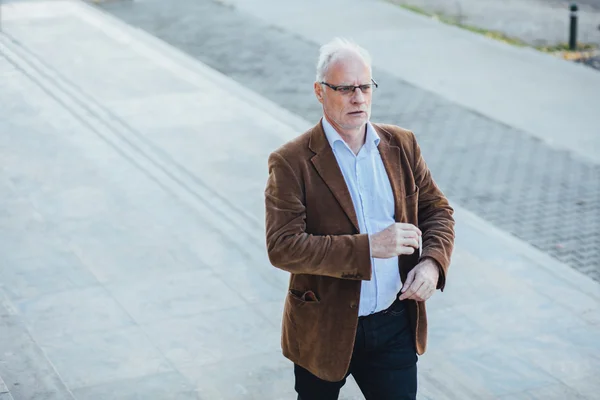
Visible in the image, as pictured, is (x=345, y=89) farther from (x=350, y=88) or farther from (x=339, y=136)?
(x=339, y=136)

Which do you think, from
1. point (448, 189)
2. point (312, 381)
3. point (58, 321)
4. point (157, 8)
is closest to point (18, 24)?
point (157, 8)

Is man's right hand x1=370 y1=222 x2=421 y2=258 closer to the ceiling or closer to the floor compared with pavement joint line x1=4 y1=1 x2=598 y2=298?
closer to the ceiling

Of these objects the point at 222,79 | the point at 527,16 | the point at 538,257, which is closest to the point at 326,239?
the point at 538,257

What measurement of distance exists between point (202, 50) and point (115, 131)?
4.23 metres

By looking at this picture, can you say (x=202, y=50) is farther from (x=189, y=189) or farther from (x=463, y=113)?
(x=189, y=189)

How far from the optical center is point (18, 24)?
51.6ft

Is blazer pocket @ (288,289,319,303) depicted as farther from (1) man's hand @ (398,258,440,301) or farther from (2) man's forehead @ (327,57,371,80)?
(2) man's forehead @ (327,57,371,80)

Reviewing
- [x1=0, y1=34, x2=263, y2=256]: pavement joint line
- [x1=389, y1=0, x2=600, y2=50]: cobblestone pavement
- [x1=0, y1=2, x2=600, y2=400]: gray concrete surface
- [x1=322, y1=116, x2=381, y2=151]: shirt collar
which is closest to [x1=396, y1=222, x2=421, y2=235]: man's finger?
[x1=322, y1=116, x2=381, y2=151]: shirt collar

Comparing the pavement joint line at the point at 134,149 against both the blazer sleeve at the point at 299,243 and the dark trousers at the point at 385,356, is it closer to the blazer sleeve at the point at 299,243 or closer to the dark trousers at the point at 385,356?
the dark trousers at the point at 385,356

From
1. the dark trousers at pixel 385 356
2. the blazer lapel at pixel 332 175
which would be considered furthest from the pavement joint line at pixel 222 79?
the blazer lapel at pixel 332 175

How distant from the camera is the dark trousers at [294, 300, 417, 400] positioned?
14.6ft

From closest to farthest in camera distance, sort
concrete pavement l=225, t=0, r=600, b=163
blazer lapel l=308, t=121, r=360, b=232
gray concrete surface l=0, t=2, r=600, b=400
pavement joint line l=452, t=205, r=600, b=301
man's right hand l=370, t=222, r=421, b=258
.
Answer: man's right hand l=370, t=222, r=421, b=258
blazer lapel l=308, t=121, r=360, b=232
gray concrete surface l=0, t=2, r=600, b=400
pavement joint line l=452, t=205, r=600, b=301
concrete pavement l=225, t=0, r=600, b=163

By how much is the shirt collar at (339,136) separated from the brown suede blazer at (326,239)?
0.8 inches

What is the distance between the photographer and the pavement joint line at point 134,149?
29.8 feet
